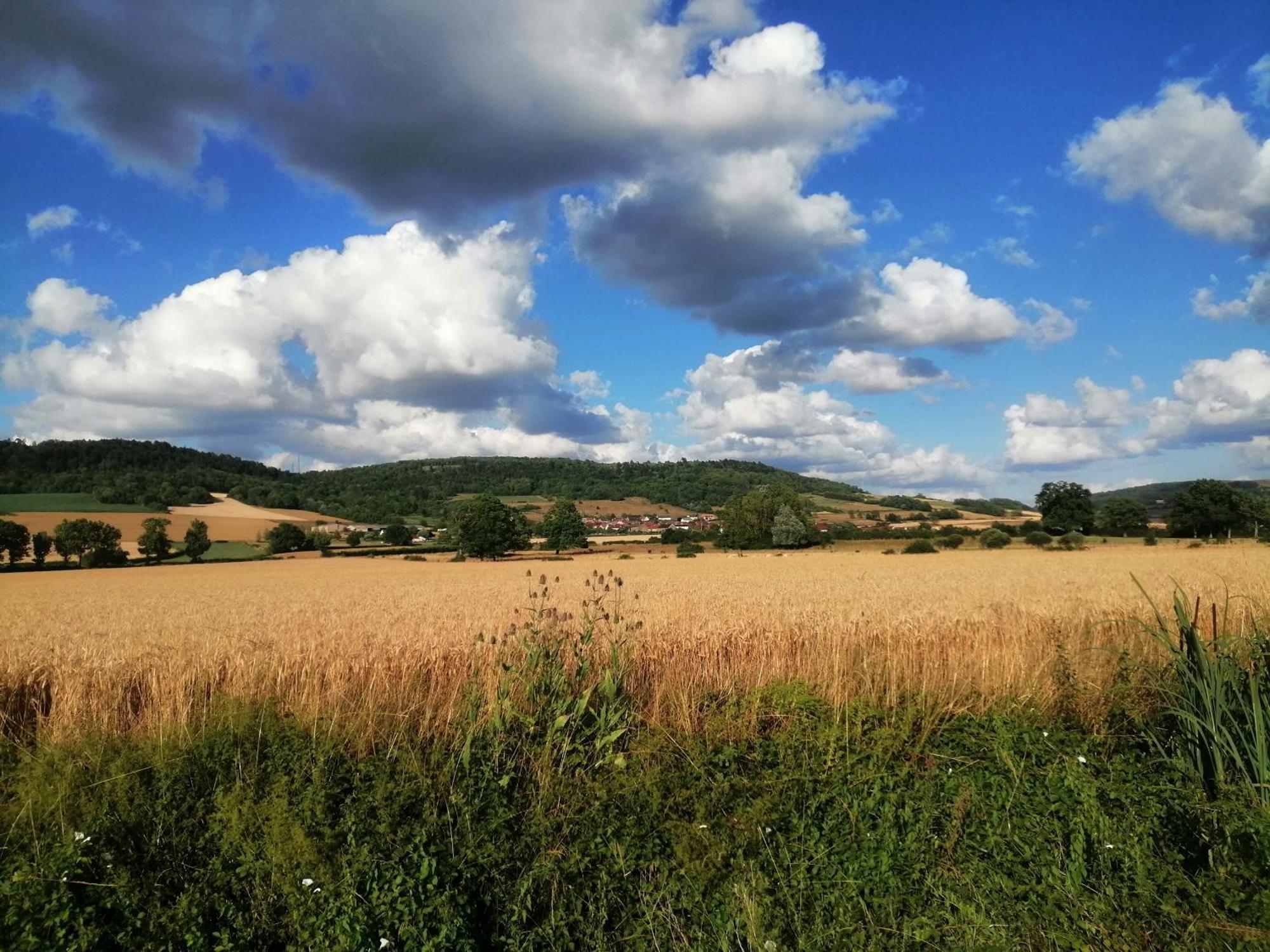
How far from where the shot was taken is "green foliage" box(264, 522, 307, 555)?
9106cm

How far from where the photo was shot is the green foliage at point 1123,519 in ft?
268

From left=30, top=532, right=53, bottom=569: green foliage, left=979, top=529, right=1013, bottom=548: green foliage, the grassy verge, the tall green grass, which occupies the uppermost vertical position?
the grassy verge

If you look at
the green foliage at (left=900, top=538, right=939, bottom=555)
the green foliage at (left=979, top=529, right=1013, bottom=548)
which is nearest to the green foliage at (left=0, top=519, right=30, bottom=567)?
the green foliage at (left=900, top=538, right=939, bottom=555)

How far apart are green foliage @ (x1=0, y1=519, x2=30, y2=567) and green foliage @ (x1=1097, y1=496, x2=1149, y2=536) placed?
368 feet

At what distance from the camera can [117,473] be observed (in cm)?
11888

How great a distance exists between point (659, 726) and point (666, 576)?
32782 millimetres

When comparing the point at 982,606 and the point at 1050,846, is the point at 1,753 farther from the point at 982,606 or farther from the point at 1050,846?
the point at 982,606

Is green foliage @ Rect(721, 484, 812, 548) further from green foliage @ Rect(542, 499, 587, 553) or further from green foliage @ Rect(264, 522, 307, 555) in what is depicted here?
green foliage @ Rect(264, 522, 307, 555)

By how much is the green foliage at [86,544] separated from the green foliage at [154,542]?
2293mm

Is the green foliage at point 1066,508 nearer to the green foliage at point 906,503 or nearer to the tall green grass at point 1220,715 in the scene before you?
the green foliage at point 906,503

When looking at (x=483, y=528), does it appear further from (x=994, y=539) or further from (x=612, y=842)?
Answer: (x=612, y=842)

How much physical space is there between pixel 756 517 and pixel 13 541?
78.8m

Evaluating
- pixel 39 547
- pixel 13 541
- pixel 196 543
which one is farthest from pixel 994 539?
pixel 13 541

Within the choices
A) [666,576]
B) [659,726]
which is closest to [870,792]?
[659,726]
